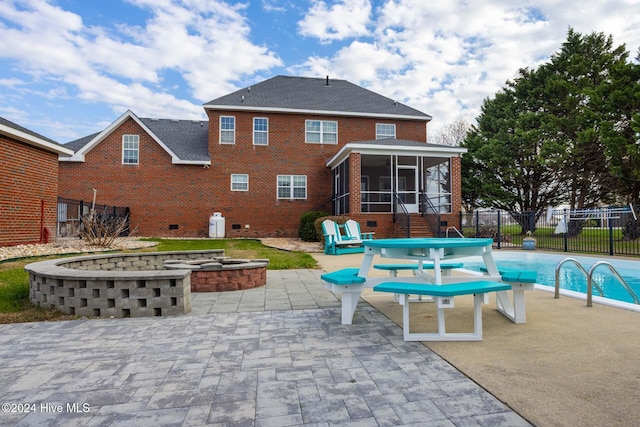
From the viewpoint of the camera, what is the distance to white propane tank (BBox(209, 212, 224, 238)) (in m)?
18.8

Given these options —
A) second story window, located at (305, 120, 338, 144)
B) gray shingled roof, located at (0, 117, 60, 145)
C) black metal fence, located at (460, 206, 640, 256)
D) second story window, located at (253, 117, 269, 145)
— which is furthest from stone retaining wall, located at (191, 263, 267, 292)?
second story window, located at (305, 120, 338, 144)

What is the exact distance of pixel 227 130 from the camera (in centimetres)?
2006

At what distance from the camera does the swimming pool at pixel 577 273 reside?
22.4 ft

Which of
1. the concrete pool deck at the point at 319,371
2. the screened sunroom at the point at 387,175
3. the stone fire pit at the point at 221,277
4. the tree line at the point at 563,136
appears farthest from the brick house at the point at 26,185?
the tree line at the point at 563,136

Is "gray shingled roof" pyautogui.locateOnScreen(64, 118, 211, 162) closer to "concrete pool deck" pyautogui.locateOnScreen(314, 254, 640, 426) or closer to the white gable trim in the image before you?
the white gable trim

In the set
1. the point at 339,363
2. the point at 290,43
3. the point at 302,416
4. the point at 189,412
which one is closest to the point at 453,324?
the point at 339,363

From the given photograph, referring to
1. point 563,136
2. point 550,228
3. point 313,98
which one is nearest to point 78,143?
point 313,98

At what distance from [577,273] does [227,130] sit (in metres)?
17.2

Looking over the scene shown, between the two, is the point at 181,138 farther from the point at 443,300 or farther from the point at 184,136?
the point at 443,300

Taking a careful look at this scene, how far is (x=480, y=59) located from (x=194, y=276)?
17462mm

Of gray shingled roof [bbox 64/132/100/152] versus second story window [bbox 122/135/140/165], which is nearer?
second story window [bbox 122/135/140/165]

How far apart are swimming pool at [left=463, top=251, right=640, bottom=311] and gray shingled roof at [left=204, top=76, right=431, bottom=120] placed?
39.5 ft

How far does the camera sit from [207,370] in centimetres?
279

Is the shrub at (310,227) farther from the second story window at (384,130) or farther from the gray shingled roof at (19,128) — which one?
the gray shingled roof at (19,128)
